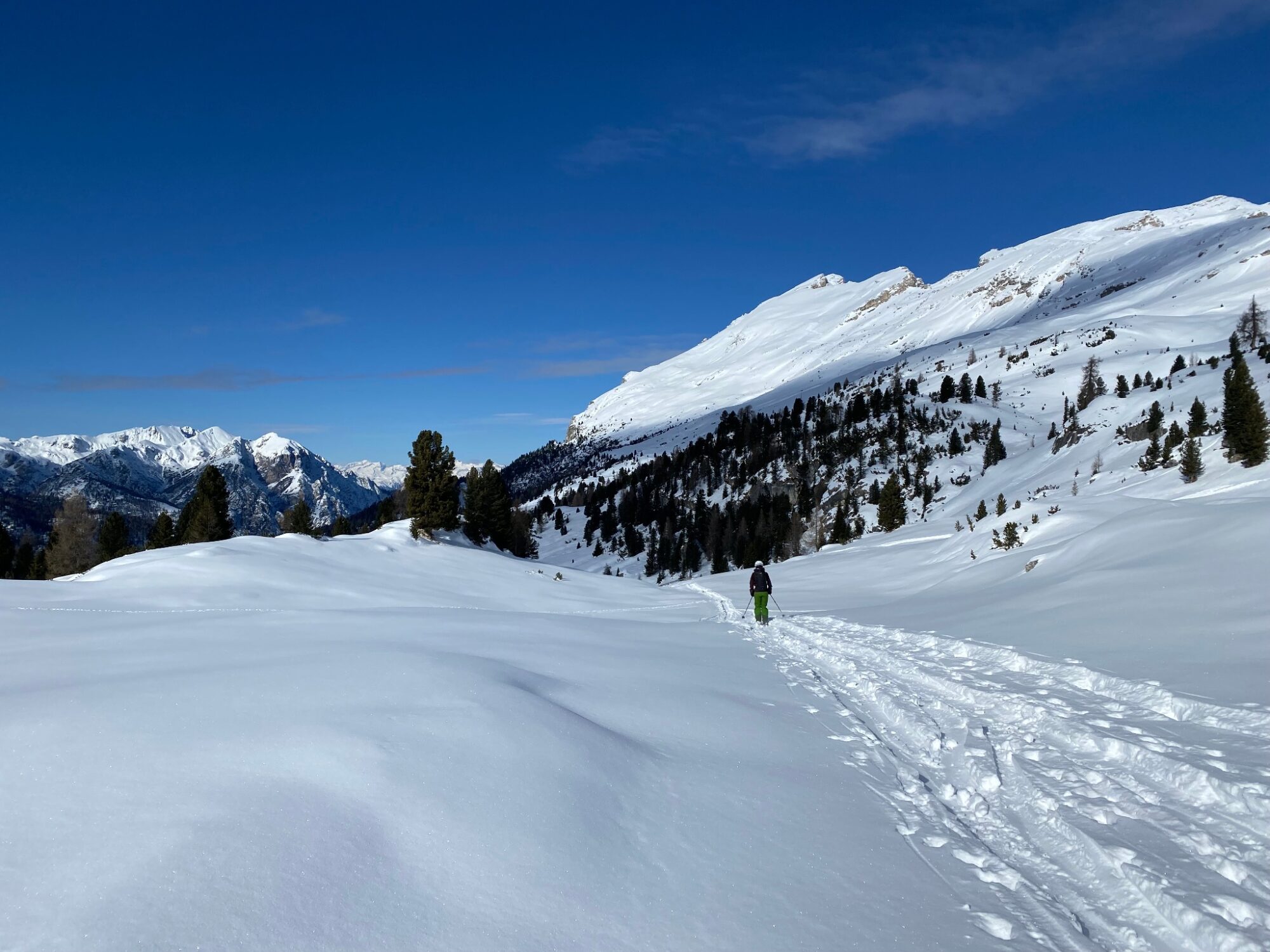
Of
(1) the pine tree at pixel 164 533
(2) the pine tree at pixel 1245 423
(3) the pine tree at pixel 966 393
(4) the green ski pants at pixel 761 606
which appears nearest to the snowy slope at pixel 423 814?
(4) the green ski pants at pixel 761 606

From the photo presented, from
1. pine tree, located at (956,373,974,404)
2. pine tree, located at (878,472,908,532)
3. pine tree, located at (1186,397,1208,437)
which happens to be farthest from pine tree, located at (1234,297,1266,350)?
pine tree, located at (1186,397,1208,437)

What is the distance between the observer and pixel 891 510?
251 ft

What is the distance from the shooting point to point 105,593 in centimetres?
1686

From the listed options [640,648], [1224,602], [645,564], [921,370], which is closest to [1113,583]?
[1224,602]

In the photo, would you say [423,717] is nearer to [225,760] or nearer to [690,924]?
[225,760]

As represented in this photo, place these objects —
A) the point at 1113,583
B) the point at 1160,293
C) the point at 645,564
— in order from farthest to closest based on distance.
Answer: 1. the point at 1160,293
2. the point at 645,564
3. the point at 1113,583

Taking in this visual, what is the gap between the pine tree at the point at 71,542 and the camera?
52.4 m

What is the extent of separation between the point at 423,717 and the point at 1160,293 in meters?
260

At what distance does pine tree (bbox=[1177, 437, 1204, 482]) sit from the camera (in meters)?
31.5

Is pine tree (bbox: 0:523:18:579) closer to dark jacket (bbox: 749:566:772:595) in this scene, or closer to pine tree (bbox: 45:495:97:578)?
pine tree (bbox: 45:495:97:578)

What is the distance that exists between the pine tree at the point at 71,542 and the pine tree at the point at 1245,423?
3075 inches

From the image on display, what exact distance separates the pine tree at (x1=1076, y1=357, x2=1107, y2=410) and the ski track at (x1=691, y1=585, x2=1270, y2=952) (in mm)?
107287

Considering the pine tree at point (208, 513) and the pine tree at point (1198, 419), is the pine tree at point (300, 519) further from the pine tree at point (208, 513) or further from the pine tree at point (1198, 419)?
the pine tree at point (1198, 419)

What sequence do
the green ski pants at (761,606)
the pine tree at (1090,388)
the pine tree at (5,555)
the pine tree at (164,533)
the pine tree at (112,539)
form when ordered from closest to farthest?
the green ski pants at (761,606), the pine tree at (112,539), the pine tree at (164,533), the pine tree at (5,555), the pine tree at (1090,388)
